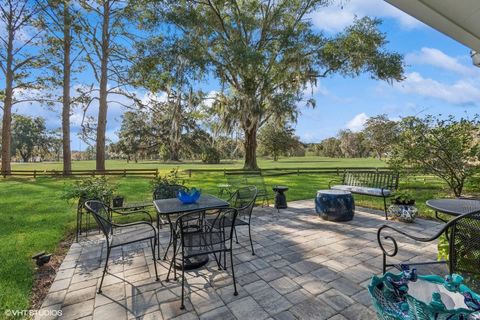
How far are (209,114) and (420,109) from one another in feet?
34.9

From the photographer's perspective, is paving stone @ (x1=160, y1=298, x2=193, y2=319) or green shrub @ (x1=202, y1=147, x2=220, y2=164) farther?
green shrub @ (x1=202, y1=147, x2=220, y2=164)

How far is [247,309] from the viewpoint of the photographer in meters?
1.90

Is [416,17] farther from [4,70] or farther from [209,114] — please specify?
[4,70]

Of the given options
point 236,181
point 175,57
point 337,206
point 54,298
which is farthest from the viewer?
point 175,57

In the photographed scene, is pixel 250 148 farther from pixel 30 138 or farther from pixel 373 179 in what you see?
pixel 30 138

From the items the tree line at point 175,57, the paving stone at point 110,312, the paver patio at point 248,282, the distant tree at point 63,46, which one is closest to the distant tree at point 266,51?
the tree line at point 175,57

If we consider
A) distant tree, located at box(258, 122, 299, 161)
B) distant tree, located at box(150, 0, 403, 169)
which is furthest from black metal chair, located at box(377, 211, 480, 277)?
distant tree, located at box(258, 122, 299, 161)

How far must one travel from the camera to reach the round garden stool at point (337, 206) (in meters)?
4.18

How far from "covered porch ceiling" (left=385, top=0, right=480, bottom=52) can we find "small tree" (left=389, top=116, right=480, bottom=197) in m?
2.30

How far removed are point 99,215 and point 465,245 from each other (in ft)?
9.01

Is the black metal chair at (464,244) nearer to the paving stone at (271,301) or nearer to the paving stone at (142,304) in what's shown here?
the paving stone at (271,301)

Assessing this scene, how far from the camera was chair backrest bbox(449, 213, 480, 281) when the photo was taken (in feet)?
4.62

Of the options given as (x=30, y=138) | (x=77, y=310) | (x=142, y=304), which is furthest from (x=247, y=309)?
(x=30, y=138)

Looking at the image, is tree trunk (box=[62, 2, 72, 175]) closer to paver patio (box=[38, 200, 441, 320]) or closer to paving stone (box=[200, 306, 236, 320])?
paver patio (box=[38, 200, 441, 320])
